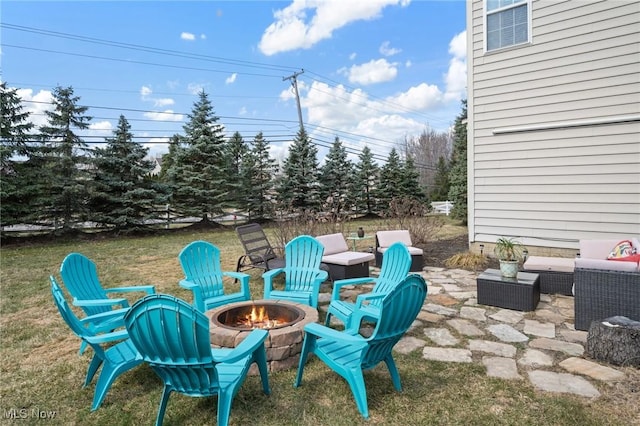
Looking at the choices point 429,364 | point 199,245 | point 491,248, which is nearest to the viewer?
point 429,364

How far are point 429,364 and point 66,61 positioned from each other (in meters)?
16.0

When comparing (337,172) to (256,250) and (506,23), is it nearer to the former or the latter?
(506,23)

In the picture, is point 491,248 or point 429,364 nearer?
point 429,364

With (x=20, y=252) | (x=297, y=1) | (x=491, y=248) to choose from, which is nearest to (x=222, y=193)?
(x=20, y=252)

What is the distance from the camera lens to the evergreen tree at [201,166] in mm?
13508

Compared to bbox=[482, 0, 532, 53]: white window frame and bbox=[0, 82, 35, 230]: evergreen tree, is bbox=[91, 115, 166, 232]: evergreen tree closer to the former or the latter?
bbox=[0, 82, 35, 230]: evergreen tree

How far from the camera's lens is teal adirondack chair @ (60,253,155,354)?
282 centimetres

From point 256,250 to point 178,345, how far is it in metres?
4.11

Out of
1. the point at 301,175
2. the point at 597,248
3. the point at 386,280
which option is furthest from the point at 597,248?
the point at 301,175

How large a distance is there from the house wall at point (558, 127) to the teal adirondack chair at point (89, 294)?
5.64 meters

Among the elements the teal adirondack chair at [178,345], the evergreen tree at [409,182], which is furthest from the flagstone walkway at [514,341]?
the evergreen tree at [409,182]

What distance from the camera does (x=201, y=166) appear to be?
46.3ft

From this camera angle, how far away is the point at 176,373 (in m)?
1.94

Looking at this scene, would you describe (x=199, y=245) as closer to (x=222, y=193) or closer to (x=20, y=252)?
(x=20, y=252)
